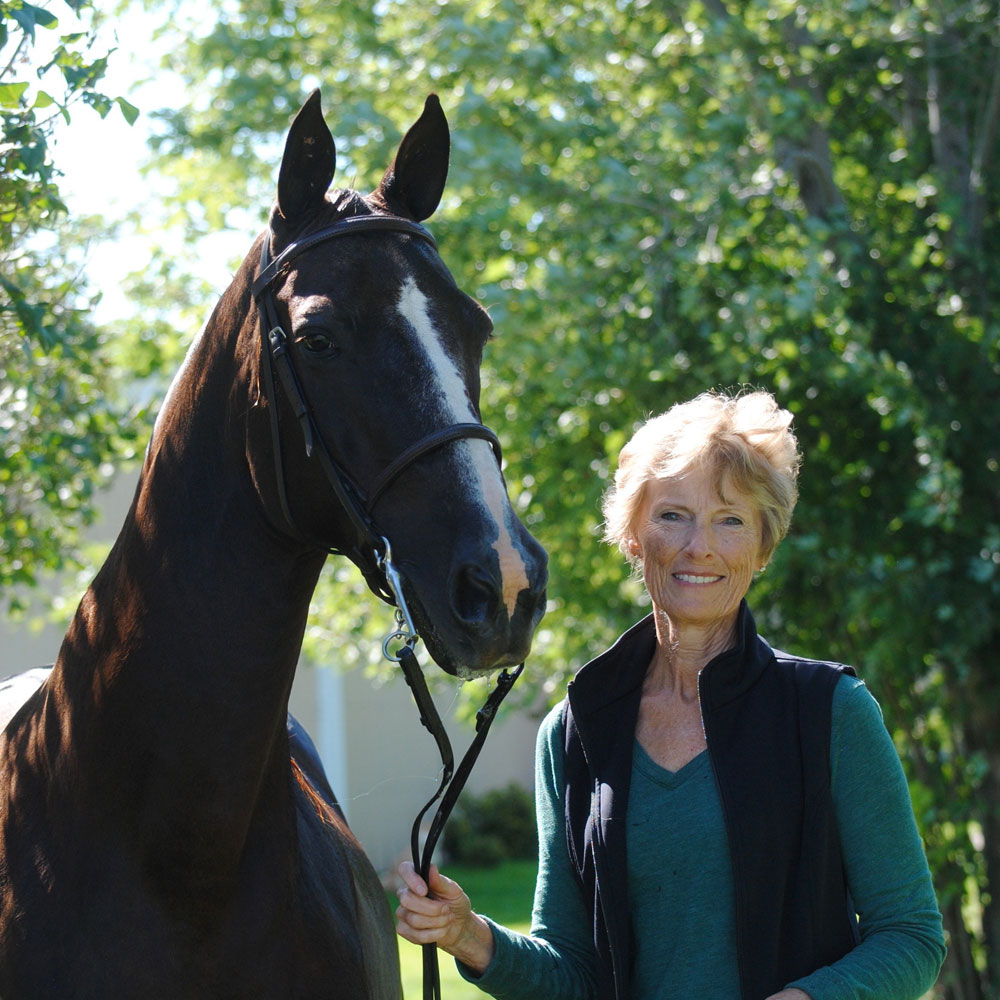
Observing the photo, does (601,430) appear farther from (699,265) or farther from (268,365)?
(268,365)

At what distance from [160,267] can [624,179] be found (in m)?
3.59

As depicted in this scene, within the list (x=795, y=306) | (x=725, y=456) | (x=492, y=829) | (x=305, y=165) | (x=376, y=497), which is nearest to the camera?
(x=376, y=497)

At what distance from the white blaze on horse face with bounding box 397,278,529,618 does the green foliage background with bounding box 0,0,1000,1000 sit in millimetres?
3826

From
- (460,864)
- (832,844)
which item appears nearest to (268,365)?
(832,844)

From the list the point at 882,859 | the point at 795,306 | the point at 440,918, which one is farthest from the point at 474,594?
the point at 795,306

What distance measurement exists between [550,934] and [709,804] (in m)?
0.45

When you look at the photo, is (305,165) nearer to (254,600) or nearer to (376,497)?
(376,497)

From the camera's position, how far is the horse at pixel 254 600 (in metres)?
1.85

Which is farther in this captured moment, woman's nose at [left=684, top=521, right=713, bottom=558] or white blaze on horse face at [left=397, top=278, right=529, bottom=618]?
woman's nose at [left=684, top=521, right=713, bottom=558]

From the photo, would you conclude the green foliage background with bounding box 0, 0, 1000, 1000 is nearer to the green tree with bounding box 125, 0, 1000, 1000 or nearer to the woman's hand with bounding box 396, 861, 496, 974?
the green tree with bounding box 125, 0, 1000, 1000

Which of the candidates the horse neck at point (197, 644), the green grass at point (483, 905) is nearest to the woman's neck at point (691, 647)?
the horse neck at point (197, 644)

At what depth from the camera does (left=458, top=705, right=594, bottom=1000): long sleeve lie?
7.07ft

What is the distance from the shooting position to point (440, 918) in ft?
6.51

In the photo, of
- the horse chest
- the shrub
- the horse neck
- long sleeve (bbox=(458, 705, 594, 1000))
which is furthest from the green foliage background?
the shrub
